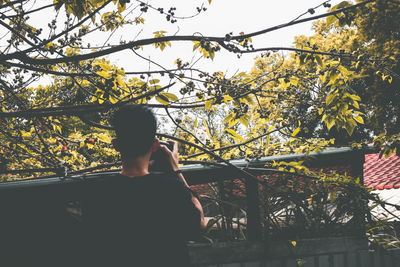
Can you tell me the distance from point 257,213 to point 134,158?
119 cm

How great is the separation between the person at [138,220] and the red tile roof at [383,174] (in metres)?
10.3

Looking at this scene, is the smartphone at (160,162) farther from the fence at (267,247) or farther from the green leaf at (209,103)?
the green leaf at (209,103)

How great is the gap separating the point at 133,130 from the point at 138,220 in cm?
42

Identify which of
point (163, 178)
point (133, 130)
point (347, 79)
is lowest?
point (163, 178)

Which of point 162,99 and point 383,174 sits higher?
point 162,99

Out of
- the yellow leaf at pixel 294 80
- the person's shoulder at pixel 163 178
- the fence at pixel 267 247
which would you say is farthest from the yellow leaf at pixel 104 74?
the yellow leaf at pixel 294 80

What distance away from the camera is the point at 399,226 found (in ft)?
7.20

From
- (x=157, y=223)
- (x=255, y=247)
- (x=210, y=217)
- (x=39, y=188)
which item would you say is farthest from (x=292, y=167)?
(x=39, y=188)

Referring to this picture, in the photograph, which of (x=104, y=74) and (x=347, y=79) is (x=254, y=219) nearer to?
(x=347, y=79)

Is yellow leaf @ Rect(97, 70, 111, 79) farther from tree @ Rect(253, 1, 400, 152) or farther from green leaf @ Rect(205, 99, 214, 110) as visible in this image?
tree @ Rect(253, 1, 400, 152)

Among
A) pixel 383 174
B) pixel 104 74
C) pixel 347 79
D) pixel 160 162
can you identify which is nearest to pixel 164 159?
pixel 160 162

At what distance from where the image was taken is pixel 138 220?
4.09ft

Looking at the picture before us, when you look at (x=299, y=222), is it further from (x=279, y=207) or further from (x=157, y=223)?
(x=157, y=223)

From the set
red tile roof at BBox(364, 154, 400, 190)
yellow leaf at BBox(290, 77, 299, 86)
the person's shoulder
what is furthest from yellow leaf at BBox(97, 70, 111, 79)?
red tile roof at BBox(364, 154, 400, 190)
